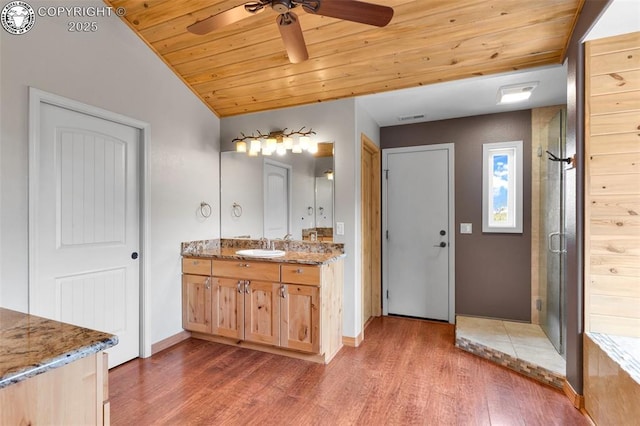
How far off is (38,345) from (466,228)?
3.63 meters

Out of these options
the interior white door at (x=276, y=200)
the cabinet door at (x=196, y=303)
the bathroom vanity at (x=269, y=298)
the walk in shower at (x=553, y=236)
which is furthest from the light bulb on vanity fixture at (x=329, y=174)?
the walk in shower at (x=553, y=236)

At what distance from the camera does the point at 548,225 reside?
2973mm

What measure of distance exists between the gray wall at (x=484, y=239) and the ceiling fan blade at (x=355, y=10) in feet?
7.51

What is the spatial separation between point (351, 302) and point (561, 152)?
2.22 metres

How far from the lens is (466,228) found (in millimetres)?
3555

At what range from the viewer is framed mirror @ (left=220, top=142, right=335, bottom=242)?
3.16 metres

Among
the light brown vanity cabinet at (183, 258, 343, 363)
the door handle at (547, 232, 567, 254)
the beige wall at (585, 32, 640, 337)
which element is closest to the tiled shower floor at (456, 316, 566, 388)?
the beige wall at (585, 32, 640, 337)

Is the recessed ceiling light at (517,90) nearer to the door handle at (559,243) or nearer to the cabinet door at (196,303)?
the door handle at (559,243)

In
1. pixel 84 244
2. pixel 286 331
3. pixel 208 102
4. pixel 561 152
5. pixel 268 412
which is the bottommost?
pixel 268 412

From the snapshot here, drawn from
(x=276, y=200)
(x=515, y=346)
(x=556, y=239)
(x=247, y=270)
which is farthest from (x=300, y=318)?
(x=556, y=239)

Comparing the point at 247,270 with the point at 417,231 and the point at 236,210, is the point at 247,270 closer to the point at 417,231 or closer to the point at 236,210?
the point at 236,210

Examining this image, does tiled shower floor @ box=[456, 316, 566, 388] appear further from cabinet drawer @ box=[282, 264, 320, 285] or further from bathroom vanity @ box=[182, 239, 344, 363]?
cabinet drawer @ box=[282, 264, 320, 285]

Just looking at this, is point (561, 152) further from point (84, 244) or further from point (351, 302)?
point (84, 244)

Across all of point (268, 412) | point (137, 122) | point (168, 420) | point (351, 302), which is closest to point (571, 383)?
point (351, 302)
